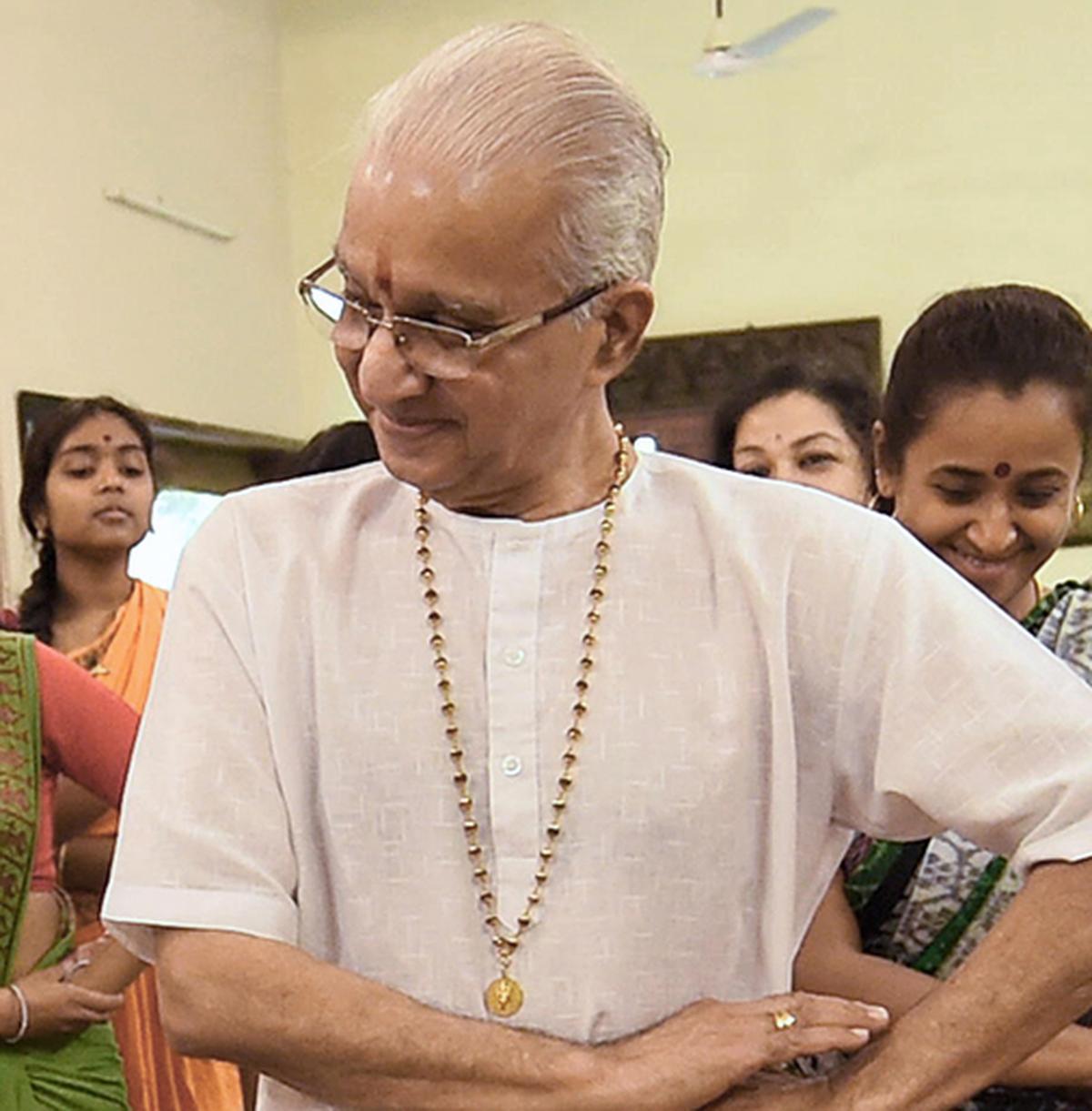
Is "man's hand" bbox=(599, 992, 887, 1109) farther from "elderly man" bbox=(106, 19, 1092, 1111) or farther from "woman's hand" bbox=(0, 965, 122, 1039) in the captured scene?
"woman's hand" bbox=(0, 965, 122, 1039)

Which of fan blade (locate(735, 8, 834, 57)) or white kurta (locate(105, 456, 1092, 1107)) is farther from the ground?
fan blade (locate(735, 8, 834, 57))

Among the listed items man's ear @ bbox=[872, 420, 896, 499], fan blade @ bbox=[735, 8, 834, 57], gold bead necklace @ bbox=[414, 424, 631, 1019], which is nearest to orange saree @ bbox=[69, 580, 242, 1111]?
man's ear @ bbox=[872, 420, 896, 499]

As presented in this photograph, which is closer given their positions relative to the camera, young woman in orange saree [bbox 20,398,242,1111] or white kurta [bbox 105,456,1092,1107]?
white kurta [bbox 105,456,1092,1107]

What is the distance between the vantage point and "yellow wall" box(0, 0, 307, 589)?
26.2 feet

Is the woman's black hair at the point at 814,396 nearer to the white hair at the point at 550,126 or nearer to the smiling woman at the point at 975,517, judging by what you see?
the smiling woman at the point at 975,517

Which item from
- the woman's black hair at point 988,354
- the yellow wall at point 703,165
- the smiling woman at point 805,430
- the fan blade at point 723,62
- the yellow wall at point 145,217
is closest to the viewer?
the woman's black hair at point 988,354

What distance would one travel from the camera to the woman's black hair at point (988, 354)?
6.44ft

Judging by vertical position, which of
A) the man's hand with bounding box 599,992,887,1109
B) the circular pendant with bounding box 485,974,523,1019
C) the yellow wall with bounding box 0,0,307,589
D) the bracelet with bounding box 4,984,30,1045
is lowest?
the bracelet with bounding box 4,984,30,1045

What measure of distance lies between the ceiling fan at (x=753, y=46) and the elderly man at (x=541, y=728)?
22.4 feet

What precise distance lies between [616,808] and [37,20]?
7.45 m

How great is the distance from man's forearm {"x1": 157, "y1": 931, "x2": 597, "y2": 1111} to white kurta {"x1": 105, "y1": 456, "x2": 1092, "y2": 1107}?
1.4 inches

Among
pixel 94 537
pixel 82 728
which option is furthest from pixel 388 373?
pixel 94 537

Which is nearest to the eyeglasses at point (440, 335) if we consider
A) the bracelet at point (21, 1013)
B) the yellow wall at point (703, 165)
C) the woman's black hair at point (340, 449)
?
the bracelet at point (21, 1013)

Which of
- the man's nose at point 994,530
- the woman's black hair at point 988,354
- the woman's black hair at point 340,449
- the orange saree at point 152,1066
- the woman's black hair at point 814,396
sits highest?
the woman's black hair at point 814,396
